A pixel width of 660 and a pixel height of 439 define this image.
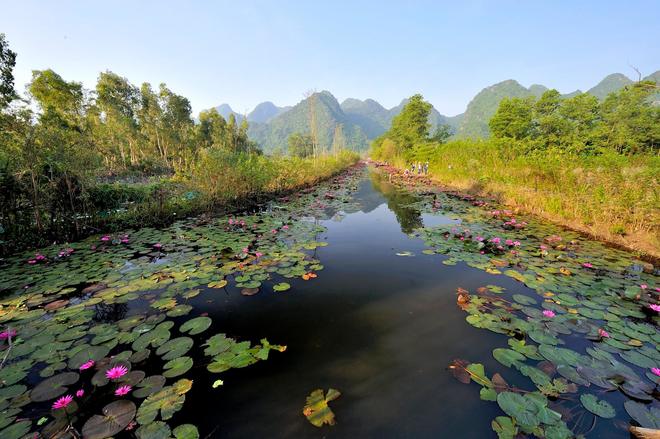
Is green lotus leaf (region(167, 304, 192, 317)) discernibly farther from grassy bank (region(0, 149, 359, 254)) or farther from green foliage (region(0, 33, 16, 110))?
green foliage (region(0, 33, 16, 110))

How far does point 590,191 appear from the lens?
19.2 feet

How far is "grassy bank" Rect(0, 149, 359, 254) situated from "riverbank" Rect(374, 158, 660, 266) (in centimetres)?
906

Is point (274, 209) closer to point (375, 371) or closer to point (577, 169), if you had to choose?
point (375, 371)

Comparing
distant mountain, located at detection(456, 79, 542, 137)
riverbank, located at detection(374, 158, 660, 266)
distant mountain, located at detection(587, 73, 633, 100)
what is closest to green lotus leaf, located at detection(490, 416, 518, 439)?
riverbank, located at detection(374, 158, 660, 266)

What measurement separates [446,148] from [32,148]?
64.0 ft

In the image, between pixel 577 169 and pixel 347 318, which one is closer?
pixel 347 318

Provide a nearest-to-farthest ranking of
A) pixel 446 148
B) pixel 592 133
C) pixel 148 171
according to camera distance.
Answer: pixel 446 148, pixel 592 133, pixel 148 171

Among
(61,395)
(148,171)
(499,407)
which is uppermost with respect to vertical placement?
(148,171)

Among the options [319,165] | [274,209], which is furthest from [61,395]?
[319,165]

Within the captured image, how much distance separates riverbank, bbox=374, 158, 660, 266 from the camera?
176 inches

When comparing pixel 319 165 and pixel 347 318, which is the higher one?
pixel 319 165

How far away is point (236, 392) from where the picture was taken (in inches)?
72.3

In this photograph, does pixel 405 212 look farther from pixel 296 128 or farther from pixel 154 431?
pixel 296 128

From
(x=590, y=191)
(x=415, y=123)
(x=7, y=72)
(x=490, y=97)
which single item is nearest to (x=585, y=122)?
(x=415, y=123)
